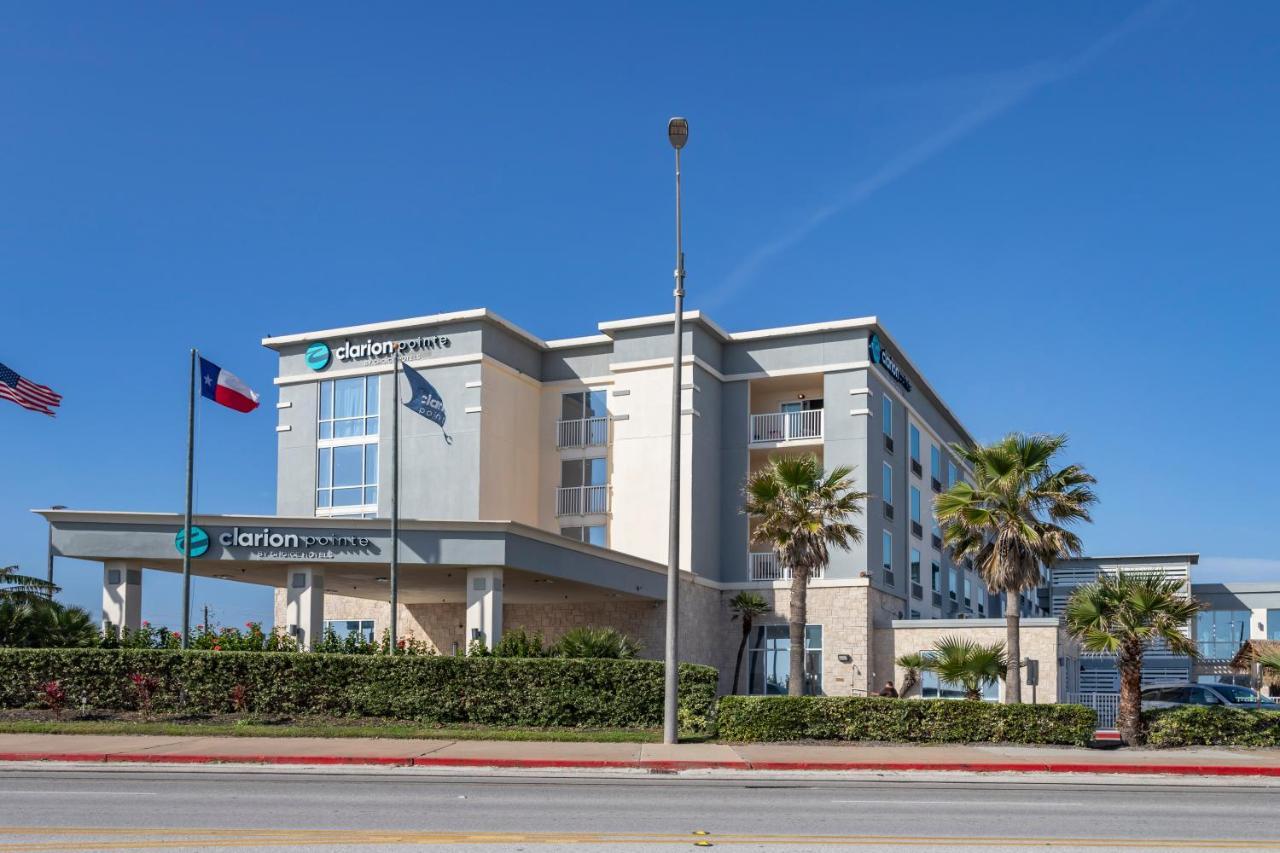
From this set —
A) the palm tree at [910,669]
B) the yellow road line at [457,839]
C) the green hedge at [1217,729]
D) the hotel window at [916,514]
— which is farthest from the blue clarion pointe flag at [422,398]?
the yellow road line at [457,839]

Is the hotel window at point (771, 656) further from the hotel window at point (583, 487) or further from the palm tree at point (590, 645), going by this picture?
the palm tree at point (590, 645)

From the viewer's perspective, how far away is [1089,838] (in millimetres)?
12977

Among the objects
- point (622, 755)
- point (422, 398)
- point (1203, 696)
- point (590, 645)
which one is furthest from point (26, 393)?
point (1203, 696)

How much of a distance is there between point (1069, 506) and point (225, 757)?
19.4 metres

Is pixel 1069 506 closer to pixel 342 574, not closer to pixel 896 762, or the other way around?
pixel 896 762

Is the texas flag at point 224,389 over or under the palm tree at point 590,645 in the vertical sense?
over

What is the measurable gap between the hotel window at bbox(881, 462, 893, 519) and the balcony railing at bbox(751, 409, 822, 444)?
3.05 m

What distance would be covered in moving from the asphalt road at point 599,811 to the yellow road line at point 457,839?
0.02 m

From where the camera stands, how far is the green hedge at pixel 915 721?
25562 mm

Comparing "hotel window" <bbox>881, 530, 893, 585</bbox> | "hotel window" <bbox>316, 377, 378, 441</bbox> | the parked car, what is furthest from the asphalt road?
"hotel window" <bbox>316, 377, 378, 441</bbox>

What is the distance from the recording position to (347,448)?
1841 inches

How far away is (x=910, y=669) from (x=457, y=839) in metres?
30.3

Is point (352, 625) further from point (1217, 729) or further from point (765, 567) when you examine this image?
point (1217, 729)

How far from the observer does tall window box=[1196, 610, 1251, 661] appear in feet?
208
